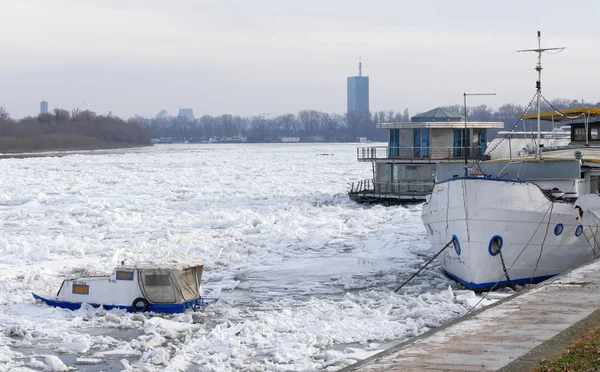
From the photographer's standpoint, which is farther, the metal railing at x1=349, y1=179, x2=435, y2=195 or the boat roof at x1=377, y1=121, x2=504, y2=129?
the boat roof at x1=377, y1=121, x2=504, y2=129

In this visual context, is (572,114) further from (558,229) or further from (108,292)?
(108,292)

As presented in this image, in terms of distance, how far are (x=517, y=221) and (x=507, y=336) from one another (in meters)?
8.09

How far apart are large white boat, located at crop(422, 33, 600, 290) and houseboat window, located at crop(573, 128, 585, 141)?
10150 mm

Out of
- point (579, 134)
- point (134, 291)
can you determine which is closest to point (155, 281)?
point (134, 291)

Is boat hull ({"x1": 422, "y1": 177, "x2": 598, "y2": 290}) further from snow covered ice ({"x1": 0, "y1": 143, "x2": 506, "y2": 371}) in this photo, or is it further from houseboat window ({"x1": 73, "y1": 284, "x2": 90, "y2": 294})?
houseboat window ({"x1": 73, "y1": 284, "x2": 90, "y2": 294})

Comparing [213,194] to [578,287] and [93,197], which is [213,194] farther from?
[578,287]

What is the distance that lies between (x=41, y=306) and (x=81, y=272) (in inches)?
187

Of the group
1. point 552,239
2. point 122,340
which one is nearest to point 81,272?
point 122,340

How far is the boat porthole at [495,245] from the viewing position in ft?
68.2

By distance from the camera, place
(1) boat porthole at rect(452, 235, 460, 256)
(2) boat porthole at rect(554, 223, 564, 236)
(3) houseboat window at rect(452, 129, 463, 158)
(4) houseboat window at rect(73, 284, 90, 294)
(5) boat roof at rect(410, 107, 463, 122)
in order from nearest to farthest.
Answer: (4) houseboat window at rect(73, 284, 90, 294)
(1) boat porthole at rect(452, 235, 460, 256)
(2) boat porthole at rect(554, 223, 564, 236)
(3) houseboat window at rect(452, 129, 463, 158)
(5) boat roof at rect(410, 107, 463, 122)

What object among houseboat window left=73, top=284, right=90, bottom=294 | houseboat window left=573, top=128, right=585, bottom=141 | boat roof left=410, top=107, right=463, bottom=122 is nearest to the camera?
houseboat window left=73, top=284, right=90, bottom=294

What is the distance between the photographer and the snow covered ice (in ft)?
50.3

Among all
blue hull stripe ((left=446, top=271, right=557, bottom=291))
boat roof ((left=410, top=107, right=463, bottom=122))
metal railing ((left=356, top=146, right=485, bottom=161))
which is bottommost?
blue hull stripe ((left=446, top=271, right=557, bottom=291))

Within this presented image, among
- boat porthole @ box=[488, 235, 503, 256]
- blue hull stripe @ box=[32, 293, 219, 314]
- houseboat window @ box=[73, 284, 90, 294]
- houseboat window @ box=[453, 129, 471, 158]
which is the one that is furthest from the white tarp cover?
houseboat window @ box=[453, 129, 471, 158]
